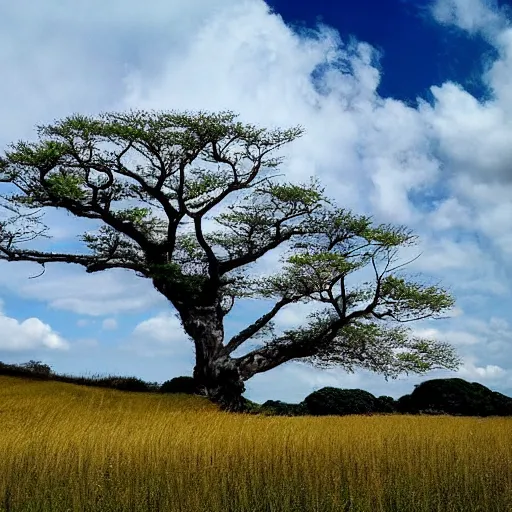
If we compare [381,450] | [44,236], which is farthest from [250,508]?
[44,236]

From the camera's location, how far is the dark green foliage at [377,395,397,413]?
76.2 feet

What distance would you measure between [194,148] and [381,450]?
14383mm

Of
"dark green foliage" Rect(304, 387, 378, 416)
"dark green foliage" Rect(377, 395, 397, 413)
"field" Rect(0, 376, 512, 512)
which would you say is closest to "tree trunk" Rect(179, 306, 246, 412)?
"dark green foliage" Rect(304, 387, 378, 416)

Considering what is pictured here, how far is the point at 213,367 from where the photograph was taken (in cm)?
2219

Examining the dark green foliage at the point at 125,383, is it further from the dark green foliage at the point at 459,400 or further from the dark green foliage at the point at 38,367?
the dark green foliage at the point at 459,400

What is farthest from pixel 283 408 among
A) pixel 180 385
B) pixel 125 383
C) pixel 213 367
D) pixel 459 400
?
pixel 459 400

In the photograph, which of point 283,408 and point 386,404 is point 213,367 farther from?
point 386,404

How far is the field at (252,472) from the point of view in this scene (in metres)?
7.77

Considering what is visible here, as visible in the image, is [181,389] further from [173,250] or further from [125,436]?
[125,436]

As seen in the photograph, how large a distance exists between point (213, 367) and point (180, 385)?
7.27 feet

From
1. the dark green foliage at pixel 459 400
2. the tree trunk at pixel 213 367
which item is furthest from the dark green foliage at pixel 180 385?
the dark green foliage at pixel 459 400

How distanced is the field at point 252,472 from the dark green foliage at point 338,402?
11.0 meters

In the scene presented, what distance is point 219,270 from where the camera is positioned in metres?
23.1

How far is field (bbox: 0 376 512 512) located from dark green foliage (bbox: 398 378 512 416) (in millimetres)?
10634
